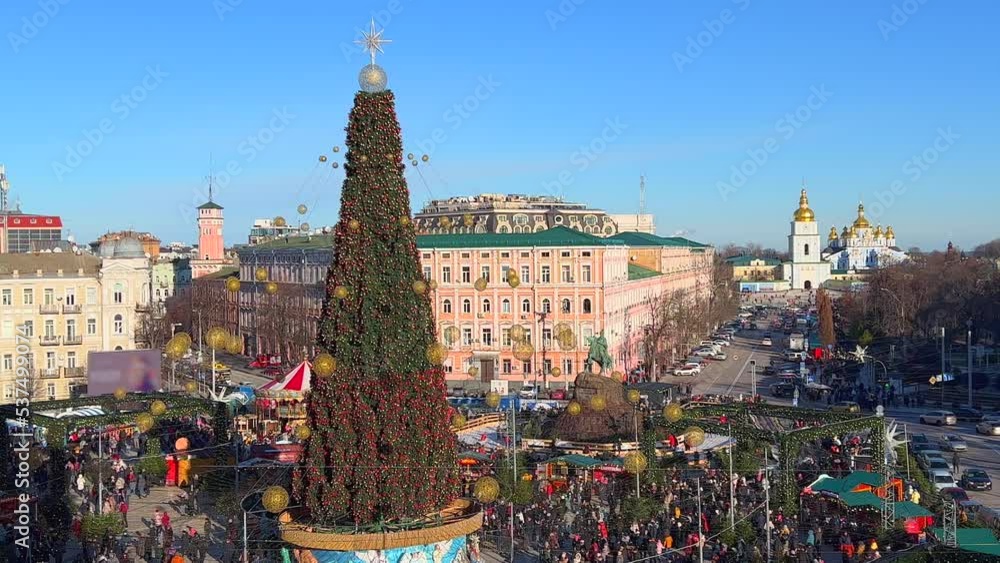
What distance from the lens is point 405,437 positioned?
16141mm

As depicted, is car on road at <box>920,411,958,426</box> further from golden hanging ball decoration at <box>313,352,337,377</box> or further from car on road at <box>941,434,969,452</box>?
golden hanging ball decoration at <box>313,352,337,377</box>

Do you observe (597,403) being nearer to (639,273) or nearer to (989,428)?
(989,428)

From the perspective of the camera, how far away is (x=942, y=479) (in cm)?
2834

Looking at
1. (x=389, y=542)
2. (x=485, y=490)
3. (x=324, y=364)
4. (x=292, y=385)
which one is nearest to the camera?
(x=389, y=542)

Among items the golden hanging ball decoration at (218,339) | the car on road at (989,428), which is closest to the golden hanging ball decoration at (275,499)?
the golden hanging ball decoration at (218,339)

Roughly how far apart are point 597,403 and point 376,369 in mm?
14163

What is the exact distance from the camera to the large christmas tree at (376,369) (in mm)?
16078

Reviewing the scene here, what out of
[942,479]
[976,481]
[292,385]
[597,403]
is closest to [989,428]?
[976,481]

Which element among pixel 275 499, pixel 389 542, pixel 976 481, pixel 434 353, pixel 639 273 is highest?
pixel 639 273

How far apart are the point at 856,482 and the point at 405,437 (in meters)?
13.6

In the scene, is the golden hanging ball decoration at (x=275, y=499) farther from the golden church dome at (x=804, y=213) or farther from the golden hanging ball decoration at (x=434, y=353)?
the golden church dome at (x=804, y=213)

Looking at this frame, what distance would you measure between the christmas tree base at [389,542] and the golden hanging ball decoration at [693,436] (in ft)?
37.8

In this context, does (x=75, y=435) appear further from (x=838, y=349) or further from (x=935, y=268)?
(x=935, y=268)

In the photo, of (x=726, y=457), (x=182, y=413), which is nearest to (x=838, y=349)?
(x=726, y=457)
